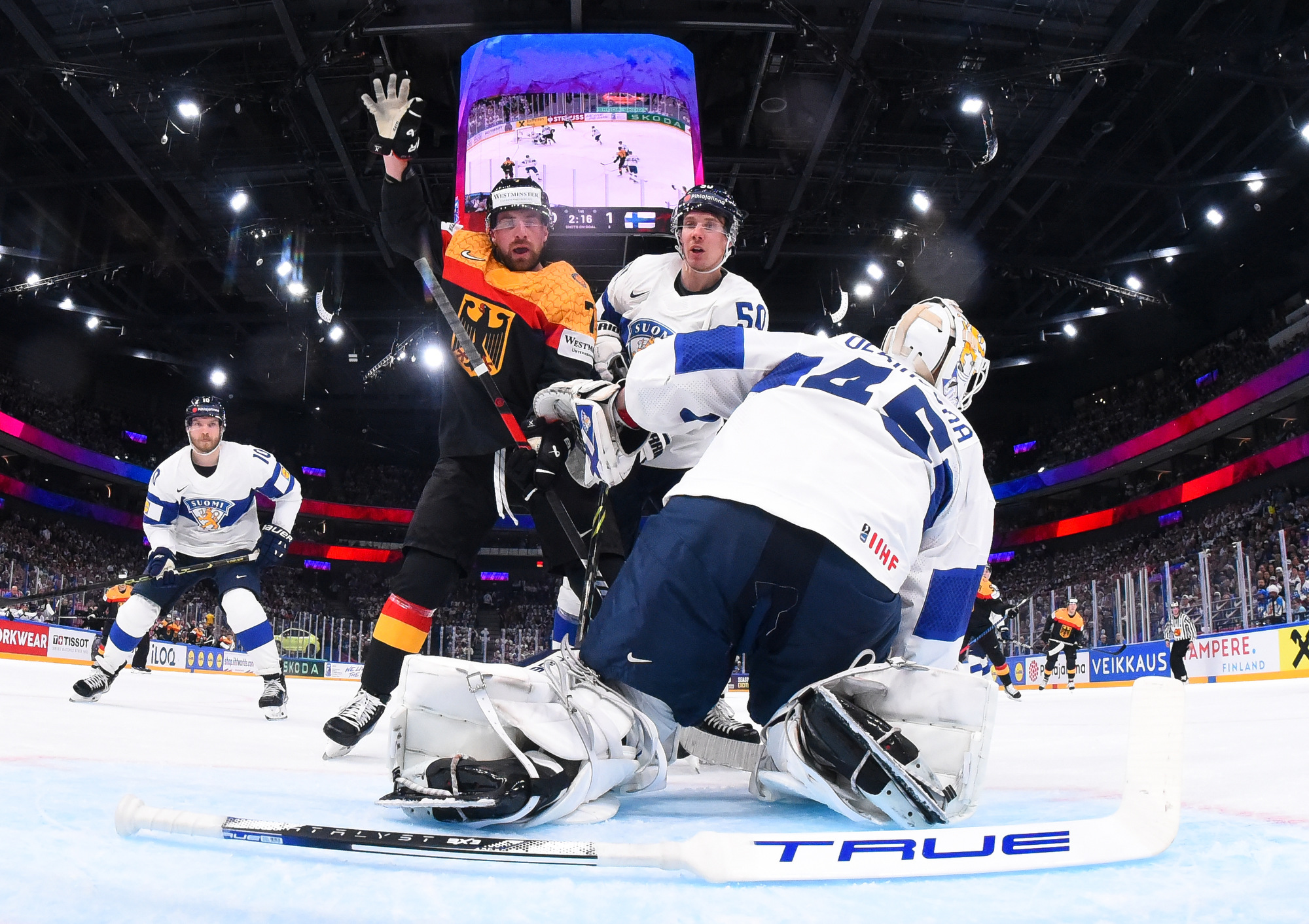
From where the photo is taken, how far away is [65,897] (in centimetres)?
83

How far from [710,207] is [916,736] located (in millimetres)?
1775

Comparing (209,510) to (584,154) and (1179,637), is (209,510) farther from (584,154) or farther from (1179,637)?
(1179,637)

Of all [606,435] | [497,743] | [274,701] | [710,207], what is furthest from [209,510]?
[497,743]

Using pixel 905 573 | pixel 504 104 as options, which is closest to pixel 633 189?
pixel 504 104

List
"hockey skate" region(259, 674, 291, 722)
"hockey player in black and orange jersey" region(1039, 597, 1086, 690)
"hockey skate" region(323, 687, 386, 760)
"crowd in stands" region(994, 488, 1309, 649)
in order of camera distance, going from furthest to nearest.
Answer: "hockey player in black and orange jersey" region(1039, 597, 1086, 690) < "crowd in stands" region(994, 488, 1309, 649) < "hockey skate" region(259, 674, 291, 722) < "hockey skate" region(323, 687, 386, 760)

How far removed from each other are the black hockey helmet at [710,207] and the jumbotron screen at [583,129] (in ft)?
17.8

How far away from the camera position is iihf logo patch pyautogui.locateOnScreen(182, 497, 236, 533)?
449 cm

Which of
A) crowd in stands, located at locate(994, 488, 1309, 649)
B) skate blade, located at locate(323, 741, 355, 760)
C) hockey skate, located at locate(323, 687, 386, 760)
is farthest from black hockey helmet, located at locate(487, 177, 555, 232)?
crowd in stands, located at locate(994, 488, 1309, 649)

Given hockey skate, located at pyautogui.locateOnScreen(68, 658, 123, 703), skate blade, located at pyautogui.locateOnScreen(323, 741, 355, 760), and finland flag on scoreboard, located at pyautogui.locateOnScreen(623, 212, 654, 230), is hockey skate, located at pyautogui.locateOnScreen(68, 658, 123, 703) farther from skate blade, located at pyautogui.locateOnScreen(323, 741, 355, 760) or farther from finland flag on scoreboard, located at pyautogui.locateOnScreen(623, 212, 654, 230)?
finland flag on scoreboard, located at pyautogui.locateOnScreen(623, 212, 654, 230)

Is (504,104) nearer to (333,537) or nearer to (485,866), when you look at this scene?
(485,866)

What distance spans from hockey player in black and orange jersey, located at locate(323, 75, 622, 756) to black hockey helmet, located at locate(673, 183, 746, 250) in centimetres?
39

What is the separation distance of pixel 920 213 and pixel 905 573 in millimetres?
13225

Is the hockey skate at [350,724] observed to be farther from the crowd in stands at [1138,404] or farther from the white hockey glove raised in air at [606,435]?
the crowd in stands at [1138,404]

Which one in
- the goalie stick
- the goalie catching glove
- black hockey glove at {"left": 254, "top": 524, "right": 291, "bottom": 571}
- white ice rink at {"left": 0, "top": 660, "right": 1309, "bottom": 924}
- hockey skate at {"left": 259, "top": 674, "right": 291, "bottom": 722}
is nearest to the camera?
white ice rink at {"left": 0, "top": 660, "right": 1309, "bottom": 924}
